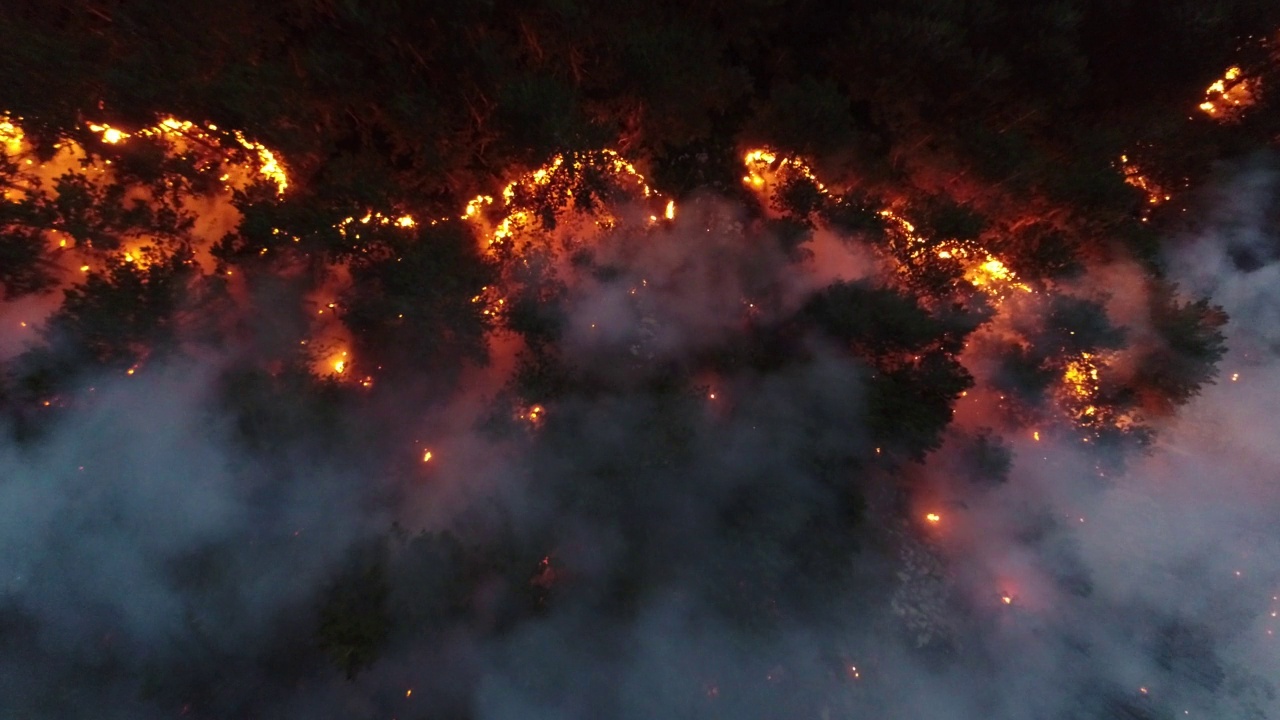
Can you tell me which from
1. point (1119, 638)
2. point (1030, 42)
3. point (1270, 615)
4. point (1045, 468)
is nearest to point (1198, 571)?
point (1270, 615)

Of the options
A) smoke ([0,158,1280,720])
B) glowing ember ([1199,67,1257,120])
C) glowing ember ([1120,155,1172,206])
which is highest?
glowing ember ([1199,67,1257,120])

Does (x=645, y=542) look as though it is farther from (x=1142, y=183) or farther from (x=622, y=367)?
(x=1142, y=183)

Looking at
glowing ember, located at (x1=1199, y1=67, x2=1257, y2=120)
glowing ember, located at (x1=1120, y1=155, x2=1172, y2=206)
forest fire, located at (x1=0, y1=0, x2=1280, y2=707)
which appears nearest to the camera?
forest fire, located at (x1=0, y1=0, x2=1280, y2=707)

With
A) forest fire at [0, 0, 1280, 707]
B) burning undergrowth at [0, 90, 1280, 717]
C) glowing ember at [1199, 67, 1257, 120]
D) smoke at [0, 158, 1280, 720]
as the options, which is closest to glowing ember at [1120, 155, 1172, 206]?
forest fire at [0, 0, 1280, 707]

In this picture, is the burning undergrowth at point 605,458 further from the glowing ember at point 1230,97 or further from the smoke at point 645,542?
the glowing ember at point 1230,97

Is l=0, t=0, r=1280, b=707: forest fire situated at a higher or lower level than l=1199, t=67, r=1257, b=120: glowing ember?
lower

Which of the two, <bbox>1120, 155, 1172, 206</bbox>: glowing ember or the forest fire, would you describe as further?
<bbox>1120, 155, 1172, 206</bbox>: glowing ember

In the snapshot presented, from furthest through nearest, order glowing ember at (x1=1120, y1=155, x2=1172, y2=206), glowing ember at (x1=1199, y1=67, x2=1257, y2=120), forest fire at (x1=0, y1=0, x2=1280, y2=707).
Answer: glowing ember at (x1=1199, y1=67, x2=1257, y2=120) → glowing ember at (x1=1120, y1=155, x2=1172, y2=206) → forest fire at (x1=0, y1=0, x2=1280, y2=707)

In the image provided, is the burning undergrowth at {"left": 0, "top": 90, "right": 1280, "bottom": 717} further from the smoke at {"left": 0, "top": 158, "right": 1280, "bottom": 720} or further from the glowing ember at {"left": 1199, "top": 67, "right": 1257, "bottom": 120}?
the glowing ember at {"left": 1199, "top": 67, "right": 1257, "bottom": 120}
